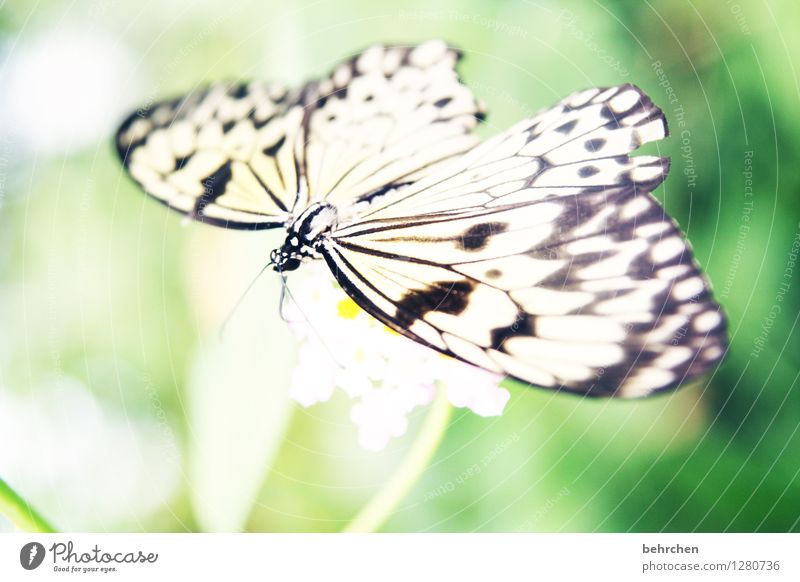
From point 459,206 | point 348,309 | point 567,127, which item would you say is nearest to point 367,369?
point 348,309

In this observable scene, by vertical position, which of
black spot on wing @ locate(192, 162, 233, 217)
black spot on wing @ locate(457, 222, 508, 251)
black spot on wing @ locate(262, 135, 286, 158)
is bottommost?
black spot on wing @ locate(457, 222, 508, 251)

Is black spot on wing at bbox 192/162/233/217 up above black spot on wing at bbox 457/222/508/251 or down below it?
above

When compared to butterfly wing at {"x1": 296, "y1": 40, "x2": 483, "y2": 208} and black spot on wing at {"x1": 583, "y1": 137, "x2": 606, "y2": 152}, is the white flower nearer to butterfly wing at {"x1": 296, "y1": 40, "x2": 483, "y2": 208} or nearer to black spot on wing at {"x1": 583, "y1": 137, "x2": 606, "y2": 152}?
butterfly wing at {"x1": 296, "y1": 40, "x2": 483, "y2": 208}

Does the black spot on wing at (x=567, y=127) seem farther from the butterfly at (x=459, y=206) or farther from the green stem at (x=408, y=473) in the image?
the green stem at (x=408, y=473)

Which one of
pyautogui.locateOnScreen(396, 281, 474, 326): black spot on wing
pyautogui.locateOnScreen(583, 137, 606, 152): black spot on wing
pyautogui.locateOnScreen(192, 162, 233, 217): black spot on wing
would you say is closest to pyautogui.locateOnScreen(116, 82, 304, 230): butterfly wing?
pyautogui.locateOnScreen(192, 162, 233, 217): black spot on wing

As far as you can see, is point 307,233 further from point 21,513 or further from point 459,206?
point 21,513
